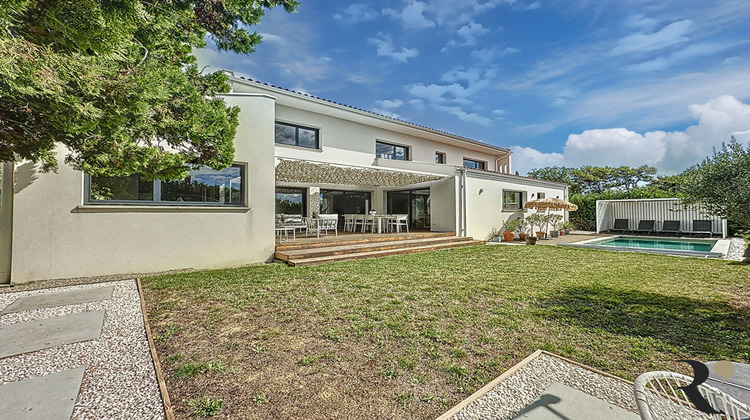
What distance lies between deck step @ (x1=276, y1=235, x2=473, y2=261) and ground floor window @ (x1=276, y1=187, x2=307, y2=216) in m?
6.12

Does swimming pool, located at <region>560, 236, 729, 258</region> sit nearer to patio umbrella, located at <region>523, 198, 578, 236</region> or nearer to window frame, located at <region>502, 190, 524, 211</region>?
patio umbrella, located at <region>523, 198, 578, 236</region>

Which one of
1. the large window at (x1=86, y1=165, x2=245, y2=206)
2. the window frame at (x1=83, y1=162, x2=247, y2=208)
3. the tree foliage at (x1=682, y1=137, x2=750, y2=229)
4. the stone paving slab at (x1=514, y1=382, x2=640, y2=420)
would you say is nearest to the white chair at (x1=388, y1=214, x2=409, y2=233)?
the window frame at (x1=83, y1=162, x2=247, y2=208)

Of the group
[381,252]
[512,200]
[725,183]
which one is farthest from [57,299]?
[512,200]

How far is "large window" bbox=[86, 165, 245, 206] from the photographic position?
746 cm

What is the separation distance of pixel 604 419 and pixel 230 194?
9515mm

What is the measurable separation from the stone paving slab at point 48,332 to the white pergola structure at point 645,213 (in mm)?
28073

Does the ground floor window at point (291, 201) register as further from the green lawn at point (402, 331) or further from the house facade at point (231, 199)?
the green lawn at point (402, 331)

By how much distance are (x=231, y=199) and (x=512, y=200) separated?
16.3 meters

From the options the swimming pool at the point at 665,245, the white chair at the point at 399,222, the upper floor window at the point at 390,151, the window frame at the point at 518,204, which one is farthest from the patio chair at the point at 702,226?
the upper floor window at the point at 390,151

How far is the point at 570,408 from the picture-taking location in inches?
96.0

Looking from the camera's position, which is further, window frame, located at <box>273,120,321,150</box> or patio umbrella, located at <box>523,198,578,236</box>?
patio umbrella, located at <box>523,198,578,236</box>

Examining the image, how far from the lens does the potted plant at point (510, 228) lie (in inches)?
674

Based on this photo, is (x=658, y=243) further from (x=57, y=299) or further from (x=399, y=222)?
(x=57, y=299)

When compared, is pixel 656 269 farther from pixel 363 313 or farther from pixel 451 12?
pixel 451 12
